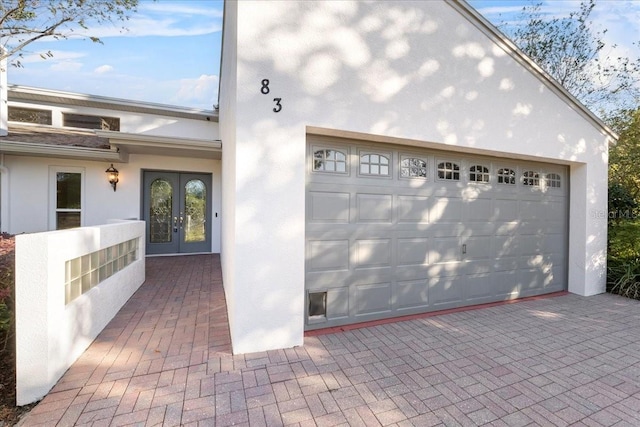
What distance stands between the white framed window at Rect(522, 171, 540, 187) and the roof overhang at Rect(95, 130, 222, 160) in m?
6.45

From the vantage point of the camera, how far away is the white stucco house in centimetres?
304

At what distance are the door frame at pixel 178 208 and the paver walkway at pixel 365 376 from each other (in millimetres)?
4594

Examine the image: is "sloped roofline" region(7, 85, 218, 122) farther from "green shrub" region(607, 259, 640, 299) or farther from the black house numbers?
"green shrub" region(607, 259, 640, 299)

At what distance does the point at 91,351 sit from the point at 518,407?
161 inches

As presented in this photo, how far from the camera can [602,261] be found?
5.62 meters

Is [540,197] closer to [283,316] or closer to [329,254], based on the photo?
[329,254]

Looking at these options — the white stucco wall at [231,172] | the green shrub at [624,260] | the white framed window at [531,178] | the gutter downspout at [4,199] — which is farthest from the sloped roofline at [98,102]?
the green shrub at [624,260]

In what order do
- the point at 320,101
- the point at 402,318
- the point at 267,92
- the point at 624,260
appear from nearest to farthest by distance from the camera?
1. the point at 267,92
2. the point at 320,101
3. the point at 402,318
4. the point at 624,260

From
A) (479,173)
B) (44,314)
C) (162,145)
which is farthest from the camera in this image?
(162,145)

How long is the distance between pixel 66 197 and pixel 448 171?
30.7ft

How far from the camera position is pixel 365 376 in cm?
265

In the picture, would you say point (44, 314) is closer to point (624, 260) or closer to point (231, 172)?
point (231, 172)

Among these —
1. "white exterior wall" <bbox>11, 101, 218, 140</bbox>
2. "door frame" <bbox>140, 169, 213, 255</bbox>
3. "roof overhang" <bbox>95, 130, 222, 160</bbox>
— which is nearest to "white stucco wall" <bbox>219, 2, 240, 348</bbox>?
"roof overhang" <bbox>95, 130, 222, 160</bbox>

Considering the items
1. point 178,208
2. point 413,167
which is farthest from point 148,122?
point 413,167
